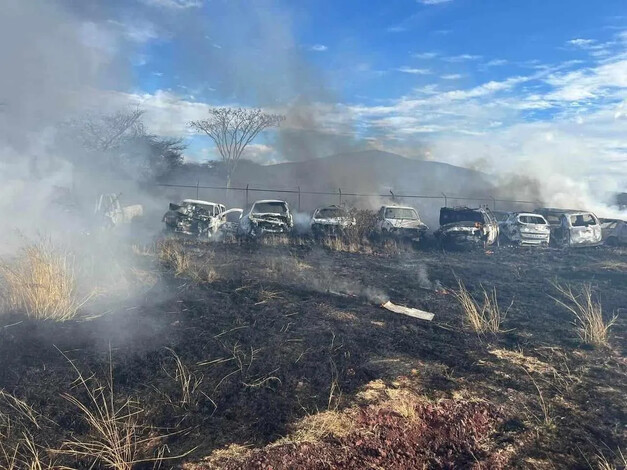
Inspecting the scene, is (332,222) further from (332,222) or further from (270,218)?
(270,218)

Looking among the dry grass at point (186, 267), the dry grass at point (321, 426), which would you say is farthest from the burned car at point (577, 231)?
the dry grass at point (321, 426)

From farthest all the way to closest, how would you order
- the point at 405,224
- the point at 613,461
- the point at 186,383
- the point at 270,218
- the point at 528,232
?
the point at 528,232 → the point at 405,224 → the point at 270,218 → the point at 186,383 → the point at 613,461

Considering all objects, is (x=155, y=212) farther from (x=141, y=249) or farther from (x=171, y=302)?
(x=171, y=302)

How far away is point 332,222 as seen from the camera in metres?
14.0

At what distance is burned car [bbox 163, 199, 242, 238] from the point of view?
13.4 metres

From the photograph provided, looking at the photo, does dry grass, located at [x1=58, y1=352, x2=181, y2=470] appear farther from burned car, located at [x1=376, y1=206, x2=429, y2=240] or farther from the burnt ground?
burned car, located at [x1=376, y1=206, x2=429, y2=240]

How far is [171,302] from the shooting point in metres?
6.12

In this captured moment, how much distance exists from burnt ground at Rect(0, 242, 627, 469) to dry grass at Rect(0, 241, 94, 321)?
0.24 meters

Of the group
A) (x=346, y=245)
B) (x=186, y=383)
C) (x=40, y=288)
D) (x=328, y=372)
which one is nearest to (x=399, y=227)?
→ (x=346, y=245)

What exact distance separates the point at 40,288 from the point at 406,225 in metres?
11.2

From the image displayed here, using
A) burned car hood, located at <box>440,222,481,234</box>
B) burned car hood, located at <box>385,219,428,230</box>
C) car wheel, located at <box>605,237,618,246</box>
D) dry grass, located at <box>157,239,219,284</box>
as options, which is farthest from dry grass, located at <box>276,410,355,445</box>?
car wheel, located at <box>605,237,618,246</box>

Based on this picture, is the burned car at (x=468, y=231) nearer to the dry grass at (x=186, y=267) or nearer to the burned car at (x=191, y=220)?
the burned car at (x=191, y=220)

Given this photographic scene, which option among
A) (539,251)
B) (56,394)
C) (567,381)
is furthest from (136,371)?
(539,251)

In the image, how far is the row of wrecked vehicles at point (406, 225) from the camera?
13.7 meters
